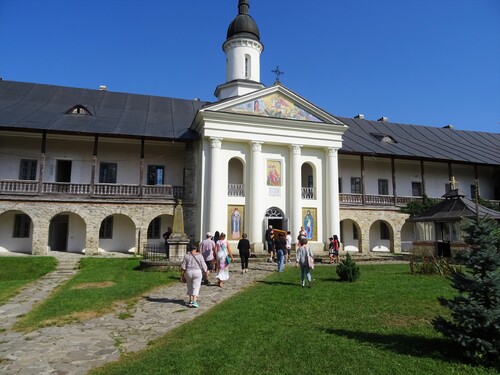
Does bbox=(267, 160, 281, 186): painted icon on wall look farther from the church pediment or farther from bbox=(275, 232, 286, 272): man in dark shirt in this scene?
bbox=(275, 232, 286, 272): man in dark shirt

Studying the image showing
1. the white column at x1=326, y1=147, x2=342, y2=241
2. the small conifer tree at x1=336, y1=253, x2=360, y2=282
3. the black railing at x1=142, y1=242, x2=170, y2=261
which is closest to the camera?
the small conifer tree at x1=336, y1=253, x2=360, y2=282

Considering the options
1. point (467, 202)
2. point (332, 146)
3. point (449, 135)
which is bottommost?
point (467, 202)

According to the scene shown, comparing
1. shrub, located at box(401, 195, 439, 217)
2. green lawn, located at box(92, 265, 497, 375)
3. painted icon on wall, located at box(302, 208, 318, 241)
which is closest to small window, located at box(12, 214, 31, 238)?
painted icon on wall, located at box(302, 208, 318, 241)

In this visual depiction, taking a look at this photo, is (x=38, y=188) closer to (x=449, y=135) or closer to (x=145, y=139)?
(x=145, y=139)

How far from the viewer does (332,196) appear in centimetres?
2262

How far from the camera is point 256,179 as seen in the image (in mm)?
21484

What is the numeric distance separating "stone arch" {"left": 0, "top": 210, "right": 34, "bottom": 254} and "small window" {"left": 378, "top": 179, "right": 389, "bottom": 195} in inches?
870

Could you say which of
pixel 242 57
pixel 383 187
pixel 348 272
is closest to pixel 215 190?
pixel 348 272

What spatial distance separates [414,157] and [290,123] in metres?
9.95

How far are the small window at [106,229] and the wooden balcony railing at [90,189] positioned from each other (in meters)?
1.86

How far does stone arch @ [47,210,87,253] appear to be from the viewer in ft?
70.9

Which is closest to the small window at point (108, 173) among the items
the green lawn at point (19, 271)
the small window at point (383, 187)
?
the green lawn at point (19, 271)

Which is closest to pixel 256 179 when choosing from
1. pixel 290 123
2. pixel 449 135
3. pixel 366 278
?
pixel 290 123

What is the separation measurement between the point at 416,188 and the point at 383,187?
9.29ft
